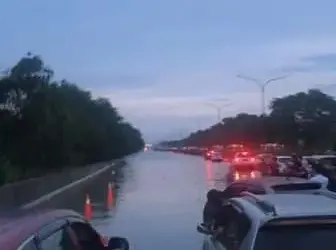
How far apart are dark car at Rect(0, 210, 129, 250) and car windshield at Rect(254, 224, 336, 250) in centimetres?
128

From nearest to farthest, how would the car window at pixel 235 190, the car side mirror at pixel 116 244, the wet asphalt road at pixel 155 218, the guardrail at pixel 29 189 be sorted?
the car side mirror at pixel 116 244, the car window at pixel 235 190, the wet asphalt road at pixel 155 218, the guardrail at pixel 29 189

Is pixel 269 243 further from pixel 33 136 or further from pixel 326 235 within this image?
pixel 33 136

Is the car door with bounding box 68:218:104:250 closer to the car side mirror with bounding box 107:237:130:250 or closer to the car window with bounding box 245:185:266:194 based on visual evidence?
the car side mirror with bounding box 107:237:130:250

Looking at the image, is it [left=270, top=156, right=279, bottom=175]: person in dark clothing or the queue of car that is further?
[left=270, top=156, right=279, bottom=175]: person in dark clothing

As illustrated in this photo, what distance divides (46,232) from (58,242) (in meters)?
0.30

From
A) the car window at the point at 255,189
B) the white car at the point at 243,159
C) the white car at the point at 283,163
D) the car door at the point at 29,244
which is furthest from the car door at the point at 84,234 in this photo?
the white car at the point at 243,159

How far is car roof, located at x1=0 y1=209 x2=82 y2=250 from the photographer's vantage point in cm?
518

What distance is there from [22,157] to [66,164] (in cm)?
1041

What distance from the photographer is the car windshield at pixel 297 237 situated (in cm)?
686

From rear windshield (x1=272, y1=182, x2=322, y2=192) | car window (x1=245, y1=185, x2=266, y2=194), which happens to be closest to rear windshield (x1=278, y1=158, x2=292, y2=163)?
car window (x1=245, y1=185, x2=266, y2=194)

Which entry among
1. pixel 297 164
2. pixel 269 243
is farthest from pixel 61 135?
pixel 269 243

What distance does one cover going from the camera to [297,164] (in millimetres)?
40781

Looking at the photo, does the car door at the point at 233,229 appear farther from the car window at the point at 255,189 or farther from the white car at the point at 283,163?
the white car at the point at 283,163

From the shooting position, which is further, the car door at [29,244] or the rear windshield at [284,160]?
the rear windshield at [284,160]
